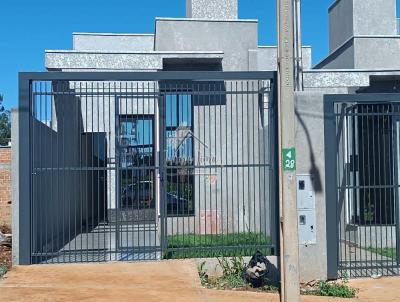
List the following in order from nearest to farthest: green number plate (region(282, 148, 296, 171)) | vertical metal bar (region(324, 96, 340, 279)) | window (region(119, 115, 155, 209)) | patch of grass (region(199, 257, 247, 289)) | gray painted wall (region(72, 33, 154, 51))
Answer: green number plate (region(282, 148, 296, 171)), patch of grass (region(199, 257, 247, 289)), vertical metal bar (region(324, 96, 340, 279)), window (region(119, 115, 155, 209)), gray painted wall (region(72, 33, 154, 51))

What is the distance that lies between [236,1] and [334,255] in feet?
37.2

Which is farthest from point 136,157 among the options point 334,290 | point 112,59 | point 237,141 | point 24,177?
point 112,59

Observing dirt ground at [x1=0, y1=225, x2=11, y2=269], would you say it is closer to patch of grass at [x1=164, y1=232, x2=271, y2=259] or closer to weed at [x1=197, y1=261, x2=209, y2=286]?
patch of grass at [x1=164, y1=232, x2=271, y2=259]

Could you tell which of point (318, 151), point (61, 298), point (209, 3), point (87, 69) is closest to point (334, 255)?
point (318, 151)

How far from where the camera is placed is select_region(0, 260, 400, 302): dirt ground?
28.0 feet

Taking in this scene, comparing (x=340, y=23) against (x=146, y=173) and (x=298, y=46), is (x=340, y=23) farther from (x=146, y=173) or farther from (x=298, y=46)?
(x=146, y=173)

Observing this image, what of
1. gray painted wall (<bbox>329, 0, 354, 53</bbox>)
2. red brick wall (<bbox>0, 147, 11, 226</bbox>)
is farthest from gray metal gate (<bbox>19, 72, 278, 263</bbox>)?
gray painted wall (<bbox>329, 0, 354, 53</bbox>)

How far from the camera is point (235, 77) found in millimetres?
10797

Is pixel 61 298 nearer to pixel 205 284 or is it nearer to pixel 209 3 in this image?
pixel 205 284

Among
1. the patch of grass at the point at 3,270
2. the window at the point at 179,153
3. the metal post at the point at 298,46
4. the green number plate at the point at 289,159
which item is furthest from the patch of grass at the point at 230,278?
the metal post at the point at 298,46

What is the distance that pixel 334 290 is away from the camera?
9711 mm

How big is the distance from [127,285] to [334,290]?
11.2 ft

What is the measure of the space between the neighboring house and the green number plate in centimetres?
242

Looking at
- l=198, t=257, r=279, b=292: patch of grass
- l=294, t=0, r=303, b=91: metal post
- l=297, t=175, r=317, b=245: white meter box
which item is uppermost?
l=294, t=0, r=303, b=91: metal post
